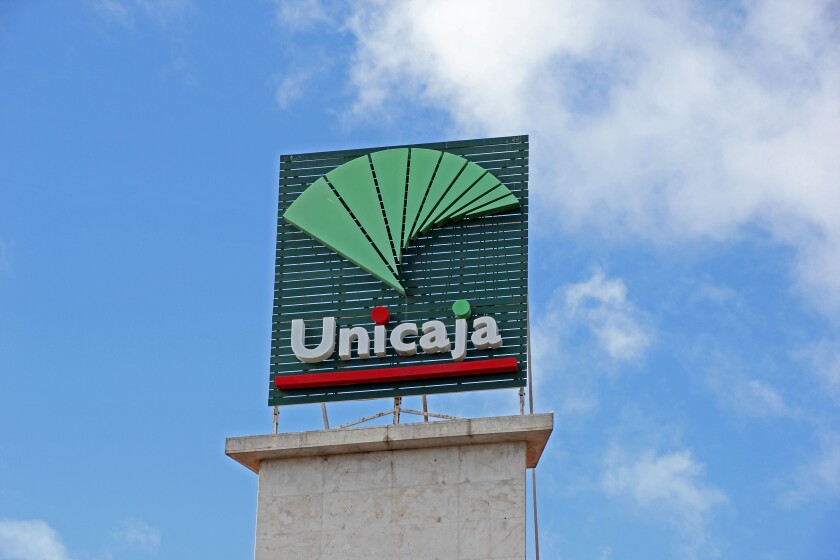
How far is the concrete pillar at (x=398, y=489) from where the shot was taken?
1585 inches

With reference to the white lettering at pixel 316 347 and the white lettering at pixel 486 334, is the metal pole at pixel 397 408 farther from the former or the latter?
the white lettering at pixel 486 334

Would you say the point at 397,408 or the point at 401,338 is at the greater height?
the point at 401,338

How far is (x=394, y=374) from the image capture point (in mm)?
41938

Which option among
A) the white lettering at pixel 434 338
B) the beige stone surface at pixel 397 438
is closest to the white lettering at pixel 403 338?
the white lettering at pixel 434 338

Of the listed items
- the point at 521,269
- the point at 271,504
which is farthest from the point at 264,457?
the point at 521,269

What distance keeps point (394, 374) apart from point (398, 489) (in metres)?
2.31

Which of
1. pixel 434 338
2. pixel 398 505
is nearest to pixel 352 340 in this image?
pixel 434 338

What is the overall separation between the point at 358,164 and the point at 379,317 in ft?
11.9

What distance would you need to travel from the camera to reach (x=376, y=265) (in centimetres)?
4328

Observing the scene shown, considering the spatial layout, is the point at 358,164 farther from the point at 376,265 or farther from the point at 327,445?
the point at 327,445

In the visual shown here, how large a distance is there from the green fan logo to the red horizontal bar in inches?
69.0

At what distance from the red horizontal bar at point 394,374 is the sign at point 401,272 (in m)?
0.02

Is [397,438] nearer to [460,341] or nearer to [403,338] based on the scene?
[403,338]

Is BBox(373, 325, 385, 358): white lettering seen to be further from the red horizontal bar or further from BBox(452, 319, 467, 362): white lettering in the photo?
BBox(452, 319, 467, 362): white lettering
